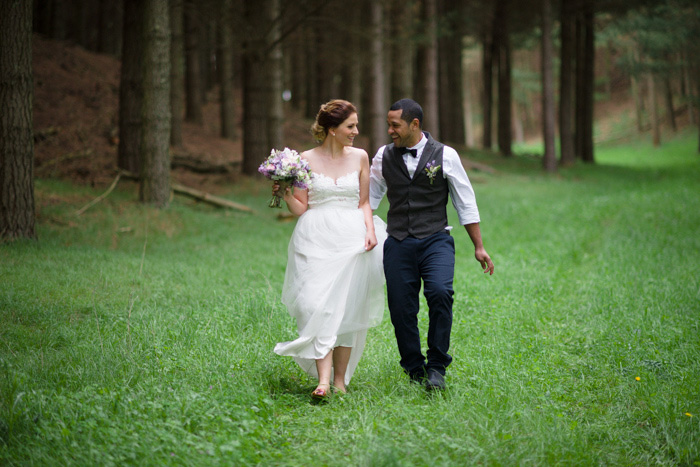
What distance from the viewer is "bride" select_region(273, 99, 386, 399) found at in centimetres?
510

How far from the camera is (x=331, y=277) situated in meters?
5.16

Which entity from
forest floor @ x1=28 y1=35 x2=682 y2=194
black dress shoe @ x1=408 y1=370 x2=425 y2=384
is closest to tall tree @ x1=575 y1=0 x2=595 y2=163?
forest floor @ x1=28 y1=35 x2=682 y2=194

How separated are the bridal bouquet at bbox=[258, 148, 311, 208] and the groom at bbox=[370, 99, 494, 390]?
729mm

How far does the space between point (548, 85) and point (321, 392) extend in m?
24.6

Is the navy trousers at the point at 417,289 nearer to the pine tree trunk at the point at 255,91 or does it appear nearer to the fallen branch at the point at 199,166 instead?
the pine tree trunk at the point at 255,91

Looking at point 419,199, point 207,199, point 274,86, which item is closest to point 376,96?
point 274,86

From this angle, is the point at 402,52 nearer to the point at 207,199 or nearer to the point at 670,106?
the point at 207,199

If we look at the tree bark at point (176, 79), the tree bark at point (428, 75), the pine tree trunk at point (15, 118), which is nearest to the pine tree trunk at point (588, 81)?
the tree bark at point (428, 75)

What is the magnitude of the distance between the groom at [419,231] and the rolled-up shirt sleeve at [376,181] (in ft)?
0.89

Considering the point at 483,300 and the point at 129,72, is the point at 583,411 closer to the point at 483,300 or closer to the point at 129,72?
the point at 483,300

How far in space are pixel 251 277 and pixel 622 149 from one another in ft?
159

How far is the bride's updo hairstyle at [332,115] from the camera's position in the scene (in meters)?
5.32

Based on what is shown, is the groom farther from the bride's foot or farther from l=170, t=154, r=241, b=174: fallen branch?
l=170, t=154, r=241, b=174: fallen branch

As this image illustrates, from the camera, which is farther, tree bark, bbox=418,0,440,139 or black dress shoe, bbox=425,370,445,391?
tree bark, bbox=418,0,440,139
